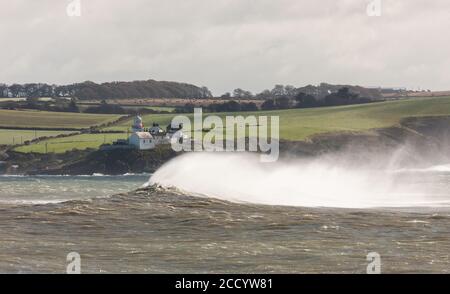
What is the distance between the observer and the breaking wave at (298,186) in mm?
72688

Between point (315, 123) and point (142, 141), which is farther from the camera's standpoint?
point (315, 123)

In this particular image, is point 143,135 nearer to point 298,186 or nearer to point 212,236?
point 298,186

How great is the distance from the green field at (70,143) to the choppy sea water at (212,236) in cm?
9204

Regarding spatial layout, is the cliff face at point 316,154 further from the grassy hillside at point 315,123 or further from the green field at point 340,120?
the green field at point 340,120

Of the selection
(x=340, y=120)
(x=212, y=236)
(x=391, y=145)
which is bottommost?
(x=391, y=145)

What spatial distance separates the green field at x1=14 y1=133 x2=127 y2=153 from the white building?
14.3ft

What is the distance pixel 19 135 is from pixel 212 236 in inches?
5320

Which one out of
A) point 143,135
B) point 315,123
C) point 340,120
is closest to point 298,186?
point 143,135

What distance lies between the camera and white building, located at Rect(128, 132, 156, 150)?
6240 inches

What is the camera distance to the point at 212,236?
161ft

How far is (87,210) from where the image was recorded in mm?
59812

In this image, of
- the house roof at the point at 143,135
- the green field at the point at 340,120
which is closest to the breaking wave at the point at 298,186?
the house roof at the point at 143,135
